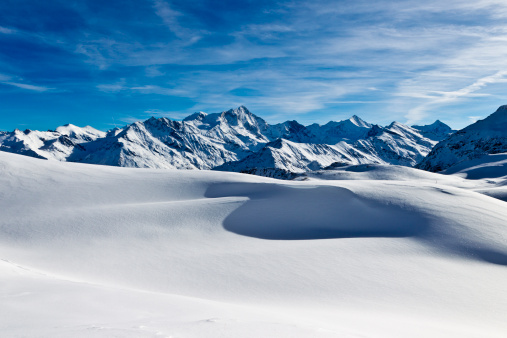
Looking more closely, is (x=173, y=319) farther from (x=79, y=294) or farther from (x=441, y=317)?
(x=441, y=317)

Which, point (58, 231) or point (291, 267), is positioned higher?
point (58, 231)

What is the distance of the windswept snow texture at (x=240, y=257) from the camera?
554cm

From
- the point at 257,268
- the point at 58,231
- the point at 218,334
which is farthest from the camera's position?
the point at 58,231

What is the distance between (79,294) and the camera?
248 inches

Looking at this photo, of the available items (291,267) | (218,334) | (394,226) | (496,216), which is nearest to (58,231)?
(291,267)

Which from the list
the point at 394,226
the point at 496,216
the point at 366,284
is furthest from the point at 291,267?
the point at 496,216

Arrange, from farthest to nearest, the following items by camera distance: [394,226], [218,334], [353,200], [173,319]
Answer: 1. [353,200]
2. [394,226]
3. [173,319]
4. [218,334]

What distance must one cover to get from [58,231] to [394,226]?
1540 centimetres

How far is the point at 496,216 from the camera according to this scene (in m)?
16.6

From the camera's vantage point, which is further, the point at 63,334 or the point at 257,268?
the point at 257,268

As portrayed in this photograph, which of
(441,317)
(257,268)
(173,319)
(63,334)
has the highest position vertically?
(63,334)

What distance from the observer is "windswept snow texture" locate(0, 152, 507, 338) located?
554 centimetres

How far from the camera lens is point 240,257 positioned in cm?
1132

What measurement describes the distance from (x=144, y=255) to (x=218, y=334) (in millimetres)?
7878
